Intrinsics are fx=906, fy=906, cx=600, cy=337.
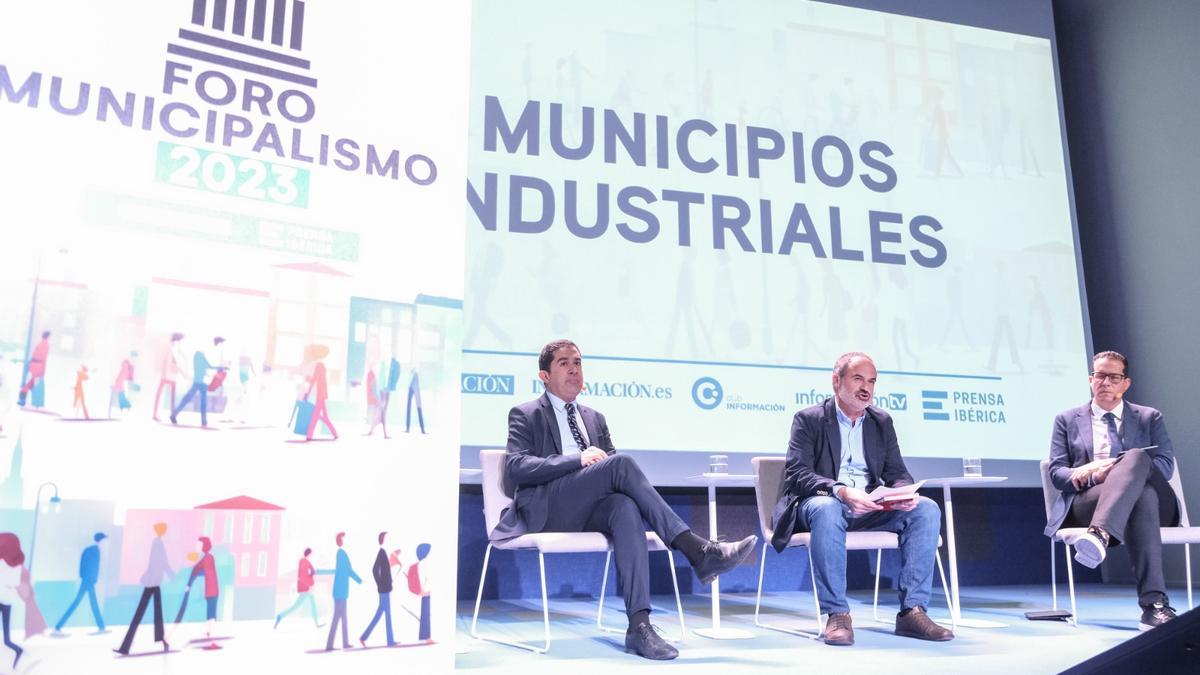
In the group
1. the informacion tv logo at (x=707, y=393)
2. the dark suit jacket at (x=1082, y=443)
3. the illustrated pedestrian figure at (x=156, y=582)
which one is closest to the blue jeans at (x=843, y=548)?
the dark suit jacket at (x=1082, y=443)

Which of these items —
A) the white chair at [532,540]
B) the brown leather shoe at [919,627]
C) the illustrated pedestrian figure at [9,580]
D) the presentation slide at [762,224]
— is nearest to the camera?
the illustrated pedestrian figure at [9,580]

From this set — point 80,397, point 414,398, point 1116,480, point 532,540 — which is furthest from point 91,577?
point 1116,480

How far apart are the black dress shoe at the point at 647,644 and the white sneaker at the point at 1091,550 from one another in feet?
4.87

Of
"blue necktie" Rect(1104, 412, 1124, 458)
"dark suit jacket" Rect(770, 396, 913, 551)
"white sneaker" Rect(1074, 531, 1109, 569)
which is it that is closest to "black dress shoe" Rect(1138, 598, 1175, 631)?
"white sneaker" Rect(1074, 531, 1109, 569)

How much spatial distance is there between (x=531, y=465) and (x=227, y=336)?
1.25 meters

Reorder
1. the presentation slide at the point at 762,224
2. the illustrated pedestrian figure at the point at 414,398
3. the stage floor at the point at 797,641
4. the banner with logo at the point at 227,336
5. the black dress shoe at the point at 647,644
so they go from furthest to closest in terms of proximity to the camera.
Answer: the presentation slide at the point at 762,224
the black dress shoe at the point at 647,644
the stage floor at the point at 797,641
the illustrated pedestrian figure at the point at 414,398
the banner with logo at the point at 227,336

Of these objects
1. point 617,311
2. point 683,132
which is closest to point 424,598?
point 617,311

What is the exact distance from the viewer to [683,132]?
4.70 metres

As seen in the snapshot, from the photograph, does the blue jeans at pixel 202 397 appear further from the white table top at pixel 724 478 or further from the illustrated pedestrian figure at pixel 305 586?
the white table top at pixel 724 478

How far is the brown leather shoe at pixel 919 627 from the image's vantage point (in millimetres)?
3010

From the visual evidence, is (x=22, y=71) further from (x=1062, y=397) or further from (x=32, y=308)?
(x=1062, y=397)

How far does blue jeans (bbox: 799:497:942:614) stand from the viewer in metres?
3.04

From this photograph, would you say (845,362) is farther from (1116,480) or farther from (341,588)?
(341,588)

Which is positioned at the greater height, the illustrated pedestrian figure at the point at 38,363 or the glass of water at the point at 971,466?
the illustrated pedestrian figure at the point at 38,363
